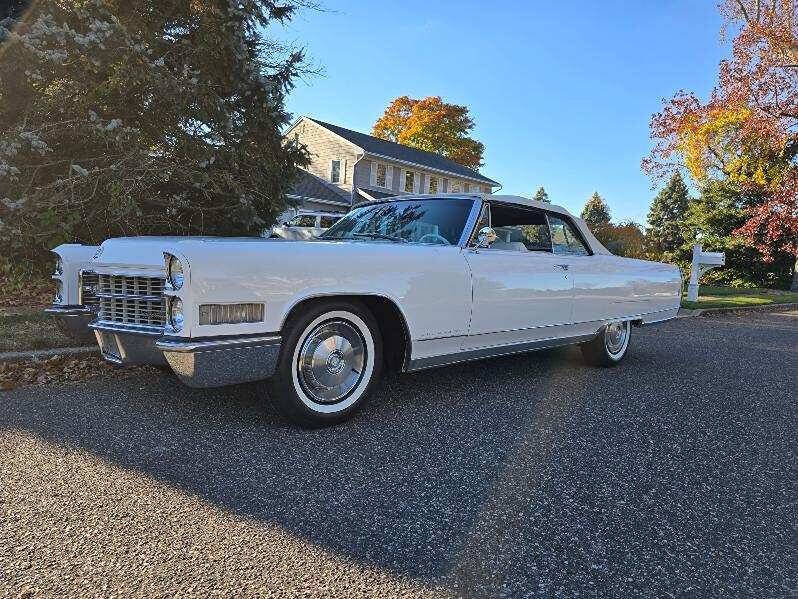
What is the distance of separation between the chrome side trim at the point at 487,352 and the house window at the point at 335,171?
25988 mm

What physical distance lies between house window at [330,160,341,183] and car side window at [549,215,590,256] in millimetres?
25530

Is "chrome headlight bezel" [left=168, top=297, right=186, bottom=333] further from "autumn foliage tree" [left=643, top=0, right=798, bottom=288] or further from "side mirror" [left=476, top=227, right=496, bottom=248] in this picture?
"autumn foliage tree" [left=643, top=0, right=798, bottom=288]

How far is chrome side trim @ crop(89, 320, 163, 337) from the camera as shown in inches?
122

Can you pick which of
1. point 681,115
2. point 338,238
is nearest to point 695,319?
point 338,238

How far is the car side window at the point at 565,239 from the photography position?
5086 millimetres

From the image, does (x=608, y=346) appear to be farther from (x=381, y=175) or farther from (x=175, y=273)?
(x=381, y=175)

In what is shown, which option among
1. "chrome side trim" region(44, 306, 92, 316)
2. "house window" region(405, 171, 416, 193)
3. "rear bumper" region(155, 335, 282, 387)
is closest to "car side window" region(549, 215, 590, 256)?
"rear bumper" region(155, 335, 282, 387)

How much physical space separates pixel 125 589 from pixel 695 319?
38.1ft

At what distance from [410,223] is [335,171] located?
87.1ft

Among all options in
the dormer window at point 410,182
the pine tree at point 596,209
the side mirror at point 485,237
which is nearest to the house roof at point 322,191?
the dormer window at point 410,182

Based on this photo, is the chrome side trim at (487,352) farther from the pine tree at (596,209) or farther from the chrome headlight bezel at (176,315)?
the pine tree at (596,209)

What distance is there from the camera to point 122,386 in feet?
13.6

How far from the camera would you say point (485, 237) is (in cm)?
414

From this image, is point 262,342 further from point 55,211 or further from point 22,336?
point 55,211
